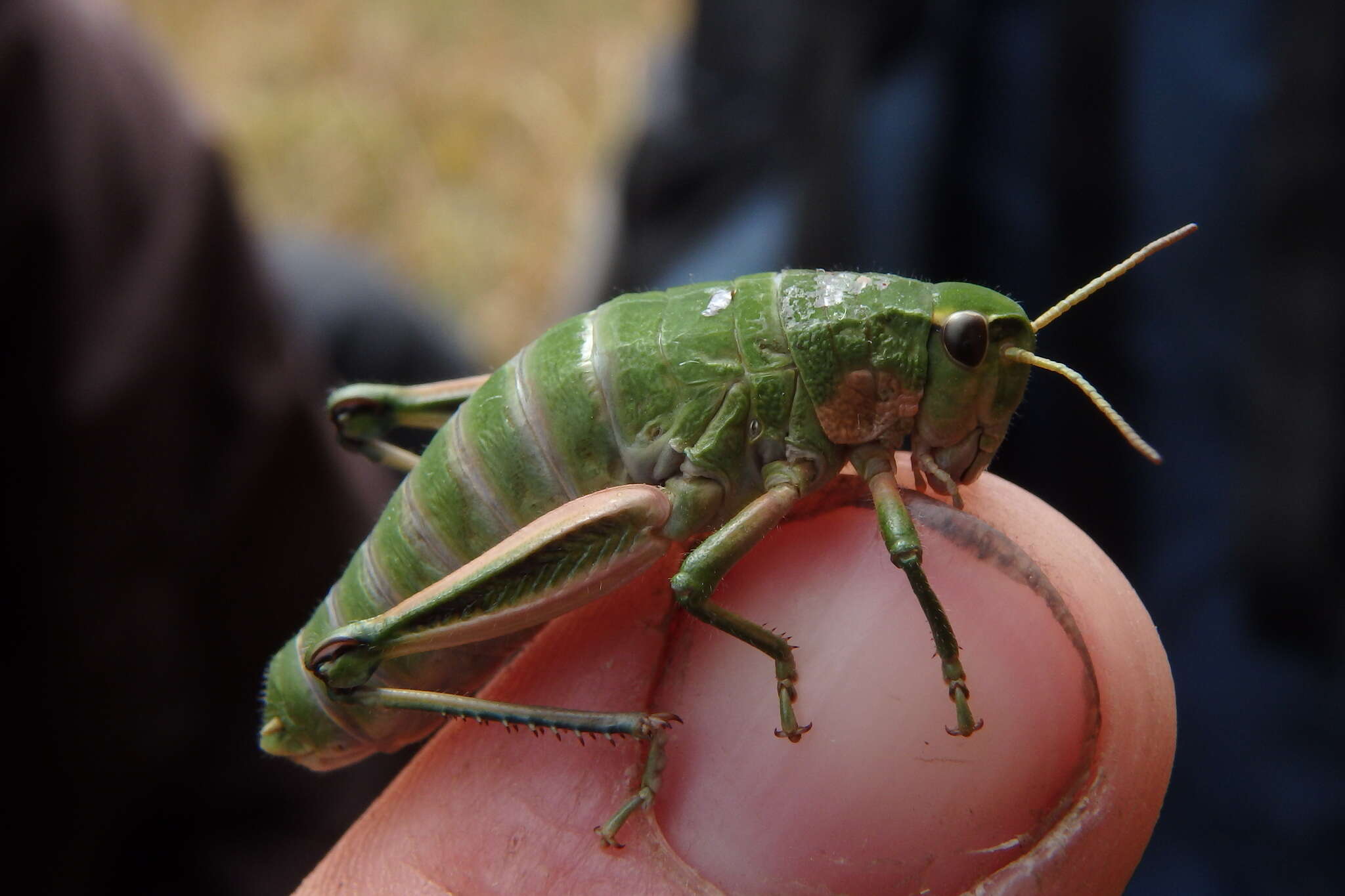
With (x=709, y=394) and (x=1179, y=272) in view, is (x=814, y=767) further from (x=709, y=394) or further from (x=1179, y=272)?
(x=1179, y=272)

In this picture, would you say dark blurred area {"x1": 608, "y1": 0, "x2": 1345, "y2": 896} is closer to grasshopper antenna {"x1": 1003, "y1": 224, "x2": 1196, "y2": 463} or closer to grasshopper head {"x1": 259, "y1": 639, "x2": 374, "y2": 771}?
grasshopper antenna {"x1": 1003, "y1": 224, "x2": 1196, "y2": 463}

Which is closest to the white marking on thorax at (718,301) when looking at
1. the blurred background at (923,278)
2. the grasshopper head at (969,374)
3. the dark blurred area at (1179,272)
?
the grasshopper head at (969,374)

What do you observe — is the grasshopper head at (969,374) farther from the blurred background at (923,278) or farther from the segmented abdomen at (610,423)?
the blurred background at (923,278)

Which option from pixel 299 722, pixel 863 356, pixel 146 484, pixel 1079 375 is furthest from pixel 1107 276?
pixel 146 484

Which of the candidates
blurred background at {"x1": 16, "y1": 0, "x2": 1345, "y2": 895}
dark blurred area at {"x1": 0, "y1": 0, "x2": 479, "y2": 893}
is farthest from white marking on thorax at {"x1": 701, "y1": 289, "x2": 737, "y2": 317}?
dark blurred area at {"x1": 0, "y1": 0, "x2": 479, "y2": 893}

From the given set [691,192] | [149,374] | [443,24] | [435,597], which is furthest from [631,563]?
[443,24]

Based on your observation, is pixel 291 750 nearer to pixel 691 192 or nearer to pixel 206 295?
pixel 206 295

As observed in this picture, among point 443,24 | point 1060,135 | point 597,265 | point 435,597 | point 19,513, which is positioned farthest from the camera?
point 443,24
